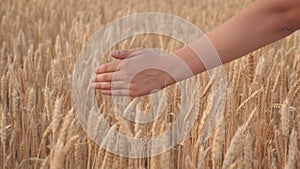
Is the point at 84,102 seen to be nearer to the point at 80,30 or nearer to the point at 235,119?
the point at 235,119

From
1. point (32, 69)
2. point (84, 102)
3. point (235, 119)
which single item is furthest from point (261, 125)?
point (32, 69)

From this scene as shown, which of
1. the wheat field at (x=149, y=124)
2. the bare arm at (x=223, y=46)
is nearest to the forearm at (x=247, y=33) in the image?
the bare arm at (x=223, y=46)

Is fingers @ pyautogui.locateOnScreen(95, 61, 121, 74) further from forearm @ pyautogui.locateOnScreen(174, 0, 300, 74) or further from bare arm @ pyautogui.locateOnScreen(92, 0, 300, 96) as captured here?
forearm @ pyautogui.locateOnScreen(174, 0, 300, 74)

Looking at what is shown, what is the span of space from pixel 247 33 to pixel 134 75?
24 cm

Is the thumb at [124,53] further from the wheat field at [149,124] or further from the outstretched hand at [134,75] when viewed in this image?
the wheat field at [149,124]

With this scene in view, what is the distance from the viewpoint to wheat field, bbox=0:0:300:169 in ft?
2.67

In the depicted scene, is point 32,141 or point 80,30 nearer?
point 32,141

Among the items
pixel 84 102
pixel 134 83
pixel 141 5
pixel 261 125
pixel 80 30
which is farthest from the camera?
pixel 141 5

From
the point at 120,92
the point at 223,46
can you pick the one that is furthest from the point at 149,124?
the point at 223,46

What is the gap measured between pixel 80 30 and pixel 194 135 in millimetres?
1346

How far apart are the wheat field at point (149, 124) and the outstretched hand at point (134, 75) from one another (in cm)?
5

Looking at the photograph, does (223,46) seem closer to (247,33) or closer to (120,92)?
(247,33)

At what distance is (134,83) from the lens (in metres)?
1.03

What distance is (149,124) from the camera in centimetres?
126
